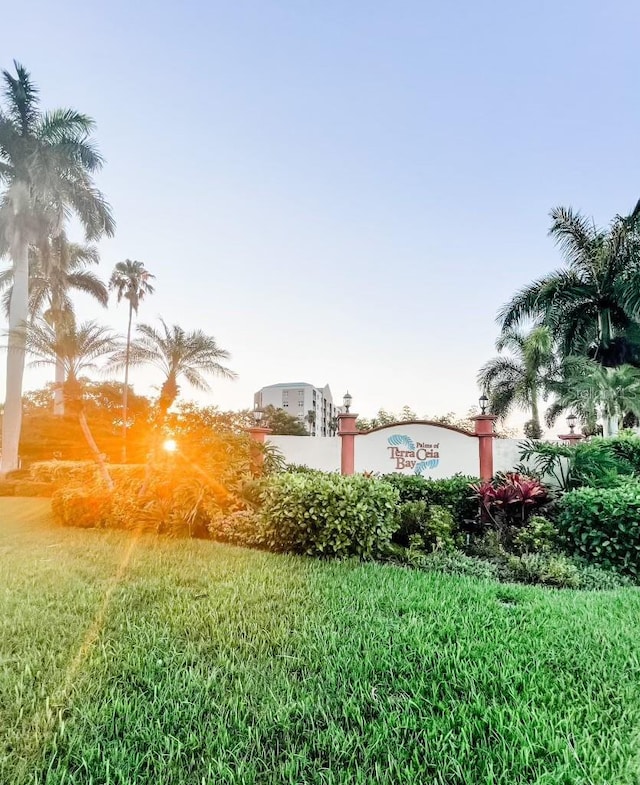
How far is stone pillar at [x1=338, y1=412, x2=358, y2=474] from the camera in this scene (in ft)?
32.1

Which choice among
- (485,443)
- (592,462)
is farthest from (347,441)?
(592,462)

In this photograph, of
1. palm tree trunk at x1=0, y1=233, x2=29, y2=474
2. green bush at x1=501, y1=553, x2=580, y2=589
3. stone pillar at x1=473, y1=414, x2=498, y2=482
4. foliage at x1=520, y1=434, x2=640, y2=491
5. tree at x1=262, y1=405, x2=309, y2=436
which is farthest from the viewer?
tree at x1=262, y1=405, x2=309, y2=436

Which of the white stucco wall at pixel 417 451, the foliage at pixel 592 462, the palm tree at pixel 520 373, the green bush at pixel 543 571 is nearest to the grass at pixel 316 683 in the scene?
the green bush at pixel 543 571

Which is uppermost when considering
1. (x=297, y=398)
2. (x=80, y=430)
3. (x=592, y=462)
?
(x=297, y=398)

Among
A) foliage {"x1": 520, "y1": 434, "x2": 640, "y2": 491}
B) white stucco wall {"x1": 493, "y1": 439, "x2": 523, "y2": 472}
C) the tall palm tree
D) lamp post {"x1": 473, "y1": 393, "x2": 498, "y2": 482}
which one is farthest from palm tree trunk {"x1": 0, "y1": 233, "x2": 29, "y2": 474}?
foliage {"x1": 520, "y1": 434, "x2": 640, "y2": 491}

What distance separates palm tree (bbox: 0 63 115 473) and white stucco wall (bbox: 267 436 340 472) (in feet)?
34.4

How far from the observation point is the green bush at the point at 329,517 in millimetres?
4375

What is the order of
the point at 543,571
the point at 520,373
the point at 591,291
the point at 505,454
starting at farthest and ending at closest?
the point at 520,373
the point at 591,291
the point at 505,454
the point at 543,571

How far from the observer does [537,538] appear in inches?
189

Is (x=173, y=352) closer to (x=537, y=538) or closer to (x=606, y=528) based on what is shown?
(x=537, y=538)

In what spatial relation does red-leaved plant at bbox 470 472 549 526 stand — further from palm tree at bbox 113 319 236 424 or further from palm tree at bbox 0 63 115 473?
palm tree at bbox 0 63 115 473

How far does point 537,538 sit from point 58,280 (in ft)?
66.4

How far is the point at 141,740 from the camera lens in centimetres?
161

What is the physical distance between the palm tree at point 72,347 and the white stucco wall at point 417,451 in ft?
21.6
